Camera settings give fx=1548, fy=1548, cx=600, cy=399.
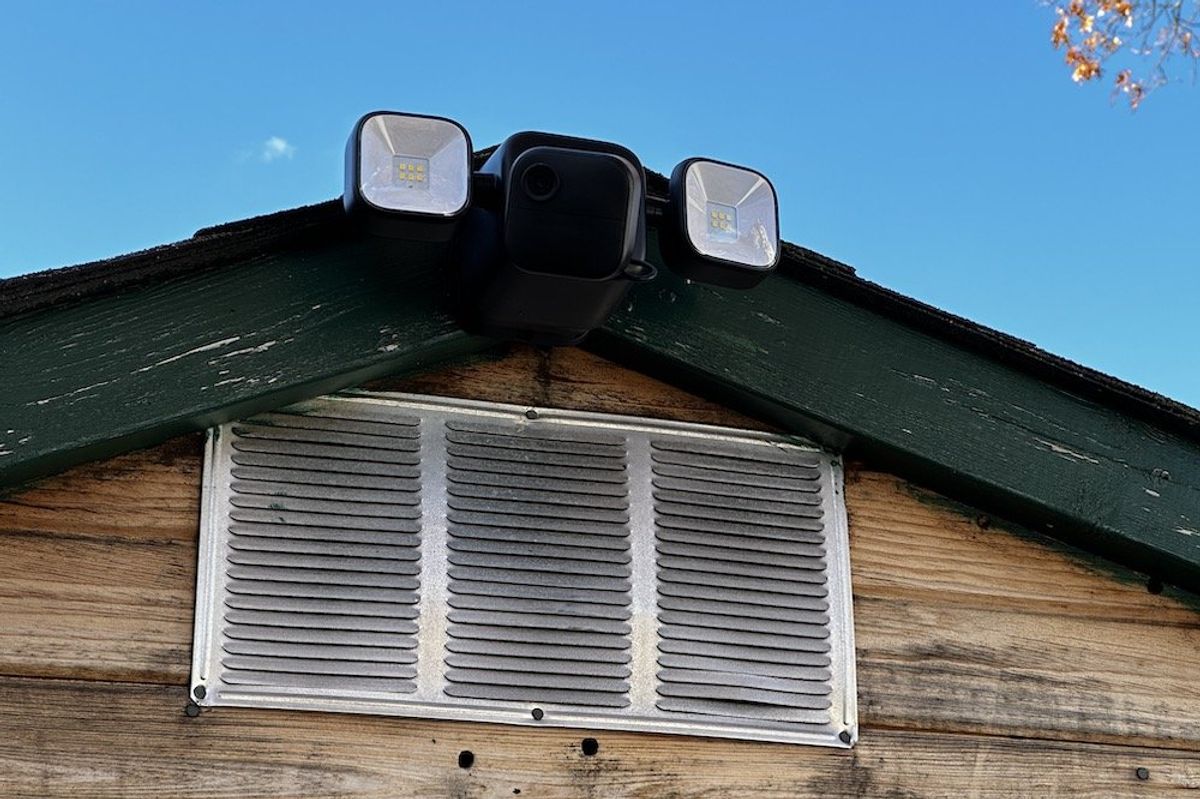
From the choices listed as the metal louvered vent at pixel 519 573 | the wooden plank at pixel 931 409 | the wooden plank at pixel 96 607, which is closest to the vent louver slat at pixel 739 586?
the metal louvered vent at pixel 519 573

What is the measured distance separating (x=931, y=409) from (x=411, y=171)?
1.07 m

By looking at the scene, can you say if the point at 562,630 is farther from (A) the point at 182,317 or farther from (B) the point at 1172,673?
(B) the point at 1172,673

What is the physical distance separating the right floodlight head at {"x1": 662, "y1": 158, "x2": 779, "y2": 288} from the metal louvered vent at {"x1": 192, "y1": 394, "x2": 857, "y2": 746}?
40 centimetres

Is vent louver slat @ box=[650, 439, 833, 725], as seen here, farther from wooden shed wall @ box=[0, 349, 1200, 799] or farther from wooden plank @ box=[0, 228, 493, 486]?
wooden plank @ box=[0, 228, 493, 486]

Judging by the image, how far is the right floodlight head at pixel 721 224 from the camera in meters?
2.48

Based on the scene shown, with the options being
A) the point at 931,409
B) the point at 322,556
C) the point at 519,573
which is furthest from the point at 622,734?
the point at 931,409

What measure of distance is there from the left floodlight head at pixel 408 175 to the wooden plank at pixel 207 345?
0.69 ft

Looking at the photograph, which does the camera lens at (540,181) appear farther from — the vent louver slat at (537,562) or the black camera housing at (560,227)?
the vent louver slat at (537,562)

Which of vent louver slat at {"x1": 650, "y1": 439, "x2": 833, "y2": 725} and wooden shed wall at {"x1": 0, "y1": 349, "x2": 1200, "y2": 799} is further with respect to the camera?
vent louver slat at {"x1": 650, "y1": 439, "x2": 833, "y2": 725}

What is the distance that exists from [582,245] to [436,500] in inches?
21.4

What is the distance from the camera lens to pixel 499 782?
2.51m

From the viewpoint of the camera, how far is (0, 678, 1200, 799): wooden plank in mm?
2359

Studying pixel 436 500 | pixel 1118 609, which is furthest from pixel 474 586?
pixel 1118 609

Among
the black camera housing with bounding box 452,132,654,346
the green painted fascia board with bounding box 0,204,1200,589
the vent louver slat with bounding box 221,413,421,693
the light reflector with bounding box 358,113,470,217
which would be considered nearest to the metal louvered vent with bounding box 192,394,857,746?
the vent louver slat with bounding box 221,413,421,693
